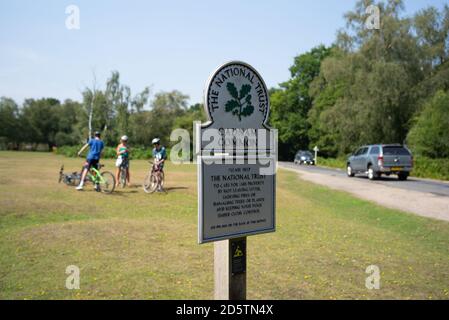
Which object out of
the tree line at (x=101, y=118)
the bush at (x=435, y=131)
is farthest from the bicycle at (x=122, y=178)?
the tree line at (x=101, y=118)

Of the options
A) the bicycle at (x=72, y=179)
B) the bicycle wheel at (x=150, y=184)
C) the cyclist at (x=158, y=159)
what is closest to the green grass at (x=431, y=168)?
the cyclist at (x=158, y=159)

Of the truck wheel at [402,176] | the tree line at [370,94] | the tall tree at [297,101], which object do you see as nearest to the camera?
the truck wheel at [402,176]

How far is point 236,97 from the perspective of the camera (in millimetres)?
3549

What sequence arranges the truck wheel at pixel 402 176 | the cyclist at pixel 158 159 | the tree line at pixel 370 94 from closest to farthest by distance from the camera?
the cyclist at pixel 158 159
the truck wheel at pixel 402 176
the tree line at pixel 370 94

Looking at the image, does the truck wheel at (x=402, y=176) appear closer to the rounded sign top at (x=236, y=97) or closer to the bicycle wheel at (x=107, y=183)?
the bicycle wheel at (x=107, y=183)

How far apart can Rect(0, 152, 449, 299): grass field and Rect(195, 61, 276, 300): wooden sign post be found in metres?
1.11

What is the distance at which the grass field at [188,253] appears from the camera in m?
4.72

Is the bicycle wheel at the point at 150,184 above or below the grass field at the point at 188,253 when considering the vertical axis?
above

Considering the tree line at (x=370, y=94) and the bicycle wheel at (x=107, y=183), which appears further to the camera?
the tree line at (x=370, y=94)

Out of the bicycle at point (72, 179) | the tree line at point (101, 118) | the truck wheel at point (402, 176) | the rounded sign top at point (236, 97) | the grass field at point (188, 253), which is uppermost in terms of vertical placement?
the tree line at point (101, 118)

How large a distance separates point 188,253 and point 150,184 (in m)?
8.16

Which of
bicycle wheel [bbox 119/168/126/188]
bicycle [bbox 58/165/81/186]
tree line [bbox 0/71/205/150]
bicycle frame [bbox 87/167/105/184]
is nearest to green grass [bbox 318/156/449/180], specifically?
bicycle wheel [bbox 119/168/126/188]
